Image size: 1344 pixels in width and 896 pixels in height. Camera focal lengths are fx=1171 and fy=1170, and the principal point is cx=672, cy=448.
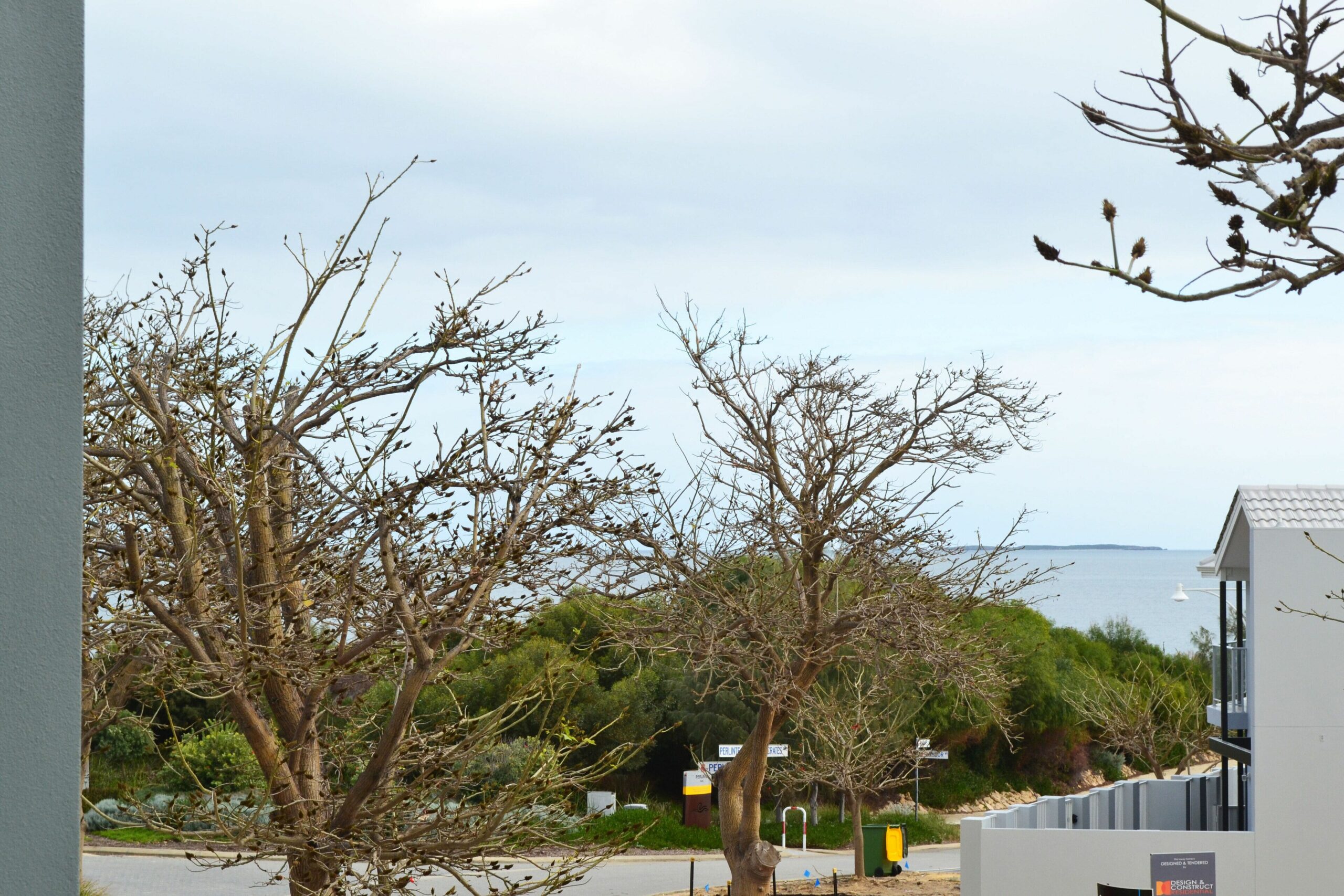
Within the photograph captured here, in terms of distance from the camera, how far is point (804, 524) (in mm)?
12461

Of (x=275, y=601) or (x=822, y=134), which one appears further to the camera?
(x=822, y=134)

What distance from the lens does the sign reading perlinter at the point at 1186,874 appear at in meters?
13.3

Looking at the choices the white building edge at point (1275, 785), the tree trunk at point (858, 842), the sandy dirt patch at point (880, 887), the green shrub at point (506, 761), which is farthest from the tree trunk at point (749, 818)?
the tree trunk at point (858, 842)

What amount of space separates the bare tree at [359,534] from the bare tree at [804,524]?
197 inches

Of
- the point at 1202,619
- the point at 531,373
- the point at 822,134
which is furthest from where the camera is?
the point at 1202,619

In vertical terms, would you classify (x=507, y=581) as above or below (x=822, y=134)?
below

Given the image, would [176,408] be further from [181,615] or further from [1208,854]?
[1208,854]

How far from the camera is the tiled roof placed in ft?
45.3

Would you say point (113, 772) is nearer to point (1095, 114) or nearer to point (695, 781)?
point (695, 781)

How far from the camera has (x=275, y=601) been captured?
6359mm

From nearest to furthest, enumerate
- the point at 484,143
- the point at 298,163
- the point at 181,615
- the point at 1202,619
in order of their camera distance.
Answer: the point at 181,615
the point at 298,163
the point at 484,143
the point at 1202,619

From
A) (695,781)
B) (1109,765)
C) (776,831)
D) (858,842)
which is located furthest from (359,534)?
(1109,765)

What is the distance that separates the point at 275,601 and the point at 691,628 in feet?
22.6

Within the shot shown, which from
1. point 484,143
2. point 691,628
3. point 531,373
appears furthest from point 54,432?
point 691,628
